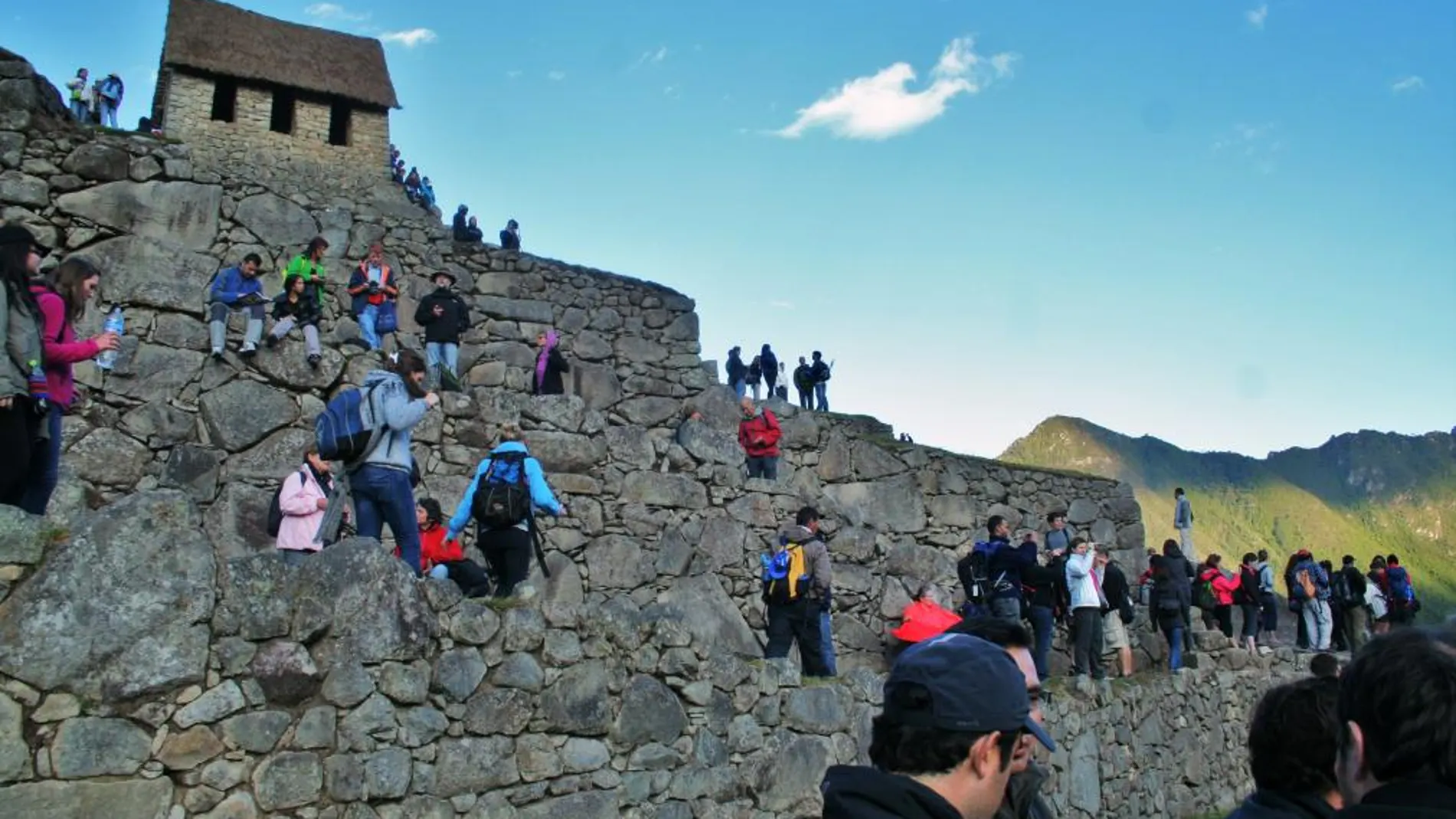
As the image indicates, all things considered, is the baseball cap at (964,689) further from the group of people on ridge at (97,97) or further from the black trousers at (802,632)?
the group of people on ridge at (97,97)

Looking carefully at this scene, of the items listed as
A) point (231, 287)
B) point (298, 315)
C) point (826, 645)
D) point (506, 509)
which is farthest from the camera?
point (298, 315)

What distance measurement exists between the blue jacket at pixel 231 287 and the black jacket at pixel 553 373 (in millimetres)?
4096

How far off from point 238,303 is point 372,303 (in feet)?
7.62

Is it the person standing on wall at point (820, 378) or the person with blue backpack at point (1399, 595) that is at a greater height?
the person standing on wall at point (820, 378)

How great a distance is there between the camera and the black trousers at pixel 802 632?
874 cm

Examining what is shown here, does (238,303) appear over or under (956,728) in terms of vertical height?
over

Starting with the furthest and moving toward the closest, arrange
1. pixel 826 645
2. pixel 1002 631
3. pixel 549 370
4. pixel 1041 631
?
pixel 549 370, pixel 1041 631, pixel 826 645, pixel 1002 631

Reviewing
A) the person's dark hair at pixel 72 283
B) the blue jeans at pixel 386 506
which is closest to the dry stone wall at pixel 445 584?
the blue jeans at pixel 386 506

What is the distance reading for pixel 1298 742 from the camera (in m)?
2.84

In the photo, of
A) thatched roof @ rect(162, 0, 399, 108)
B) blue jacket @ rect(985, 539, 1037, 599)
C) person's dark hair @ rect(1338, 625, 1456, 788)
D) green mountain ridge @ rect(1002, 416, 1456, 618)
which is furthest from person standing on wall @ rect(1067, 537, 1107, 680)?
thatched roof @ rect(162, 0, 399, 108)

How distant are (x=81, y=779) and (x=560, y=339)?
1074 cm

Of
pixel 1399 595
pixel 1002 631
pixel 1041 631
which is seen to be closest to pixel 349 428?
pixel 1002 631

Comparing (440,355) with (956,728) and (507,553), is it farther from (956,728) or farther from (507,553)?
(956,728)

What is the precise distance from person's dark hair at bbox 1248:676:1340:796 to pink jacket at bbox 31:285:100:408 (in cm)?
499
